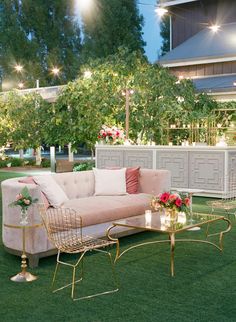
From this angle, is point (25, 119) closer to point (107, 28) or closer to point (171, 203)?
point (107, 28)

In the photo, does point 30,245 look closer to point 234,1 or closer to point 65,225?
point 65,225

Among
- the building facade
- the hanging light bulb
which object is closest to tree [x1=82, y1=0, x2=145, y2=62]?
the building facade

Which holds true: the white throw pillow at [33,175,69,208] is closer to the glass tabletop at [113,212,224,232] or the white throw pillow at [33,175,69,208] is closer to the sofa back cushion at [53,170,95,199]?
the sofa back cushion at [53,170,95,199]

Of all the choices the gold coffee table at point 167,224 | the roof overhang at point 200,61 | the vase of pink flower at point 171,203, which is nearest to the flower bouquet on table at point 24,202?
the gold coffee table at point 167,224

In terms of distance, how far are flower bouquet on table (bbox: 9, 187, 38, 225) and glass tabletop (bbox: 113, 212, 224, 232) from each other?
0.94 m

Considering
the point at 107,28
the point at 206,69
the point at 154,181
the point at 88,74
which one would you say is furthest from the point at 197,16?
the point at 154,181

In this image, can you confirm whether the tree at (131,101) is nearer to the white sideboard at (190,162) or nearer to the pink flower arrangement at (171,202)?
the white sideboard at (190,162)

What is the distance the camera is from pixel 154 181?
736cm

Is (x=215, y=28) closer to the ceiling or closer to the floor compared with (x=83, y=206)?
closer to the ceiling

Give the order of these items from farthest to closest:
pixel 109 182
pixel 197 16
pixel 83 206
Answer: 1. pixel 197 16
2. pixel 109 182
3. pixel 83 206

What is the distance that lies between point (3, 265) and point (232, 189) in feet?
18.8

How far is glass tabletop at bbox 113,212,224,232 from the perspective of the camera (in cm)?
520

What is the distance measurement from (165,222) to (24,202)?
57.4 inches

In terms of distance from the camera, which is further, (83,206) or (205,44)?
(205,44)
